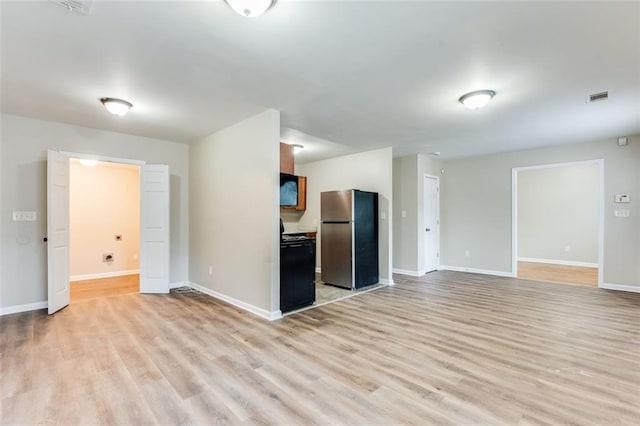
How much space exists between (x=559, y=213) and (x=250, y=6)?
350 inches

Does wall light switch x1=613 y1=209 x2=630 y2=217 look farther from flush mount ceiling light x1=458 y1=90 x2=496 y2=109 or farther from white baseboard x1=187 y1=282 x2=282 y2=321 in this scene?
white baseboard x1=187 y1=282 x2=282 y2=321

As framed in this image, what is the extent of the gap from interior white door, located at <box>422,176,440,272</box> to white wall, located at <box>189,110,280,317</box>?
401cm

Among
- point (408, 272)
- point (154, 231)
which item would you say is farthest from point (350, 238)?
point (154, 231)

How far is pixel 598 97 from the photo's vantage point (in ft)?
10.7

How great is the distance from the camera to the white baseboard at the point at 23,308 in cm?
381

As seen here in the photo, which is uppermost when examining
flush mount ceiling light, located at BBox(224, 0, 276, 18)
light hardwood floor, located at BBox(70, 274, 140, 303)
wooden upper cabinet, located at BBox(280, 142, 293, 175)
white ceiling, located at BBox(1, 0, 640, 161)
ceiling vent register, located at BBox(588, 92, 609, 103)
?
white ceiling, located at BBox(1, 0, 640, 161)

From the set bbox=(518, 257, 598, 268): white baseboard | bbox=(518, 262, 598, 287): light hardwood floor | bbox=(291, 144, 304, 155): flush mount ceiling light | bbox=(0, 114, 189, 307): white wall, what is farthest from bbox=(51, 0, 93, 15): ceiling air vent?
bbox=(518, 257, 598, 268): white baseboard

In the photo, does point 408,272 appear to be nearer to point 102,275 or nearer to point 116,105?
point 116,105

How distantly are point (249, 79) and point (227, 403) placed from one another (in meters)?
2.68

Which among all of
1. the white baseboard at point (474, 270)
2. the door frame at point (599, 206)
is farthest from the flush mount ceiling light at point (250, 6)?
the white baseboard at point (474, 270)

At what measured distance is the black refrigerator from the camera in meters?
5.18

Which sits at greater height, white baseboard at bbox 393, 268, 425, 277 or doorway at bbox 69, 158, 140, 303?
doorway at bbox 69, 158, 140, 303

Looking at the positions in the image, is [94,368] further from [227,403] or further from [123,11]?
[123,11]

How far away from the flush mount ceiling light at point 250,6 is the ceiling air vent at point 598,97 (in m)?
3.53
